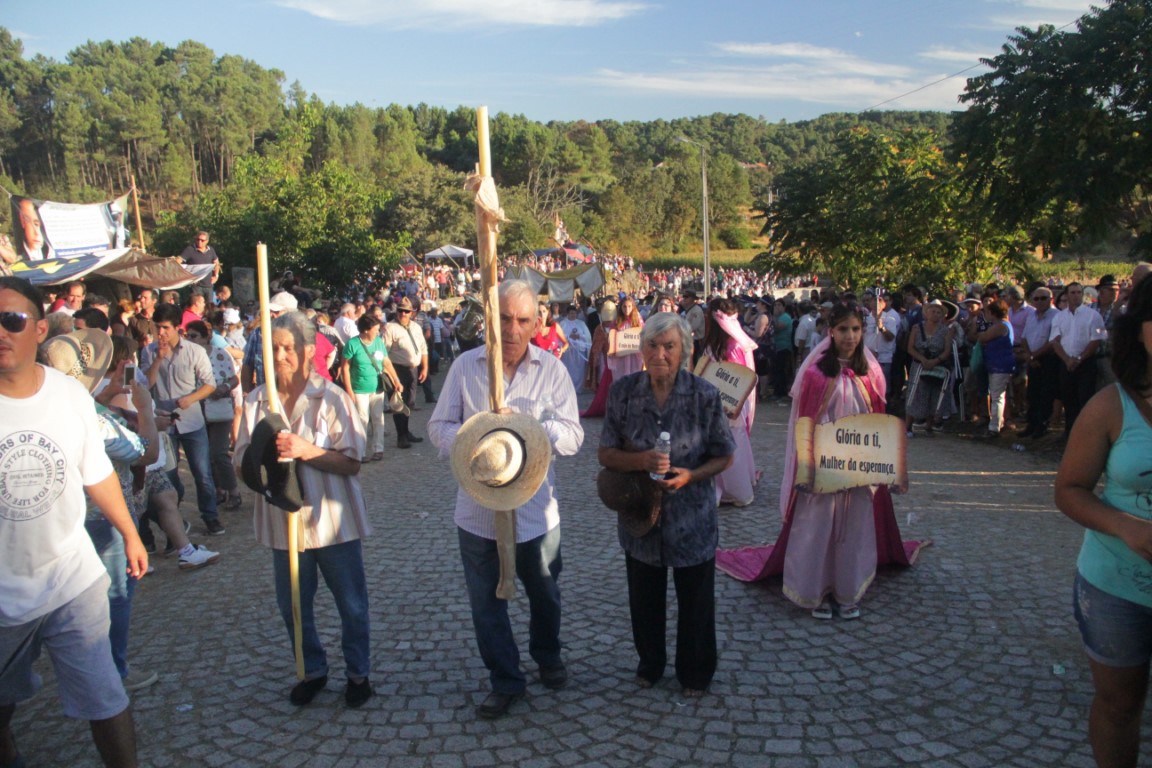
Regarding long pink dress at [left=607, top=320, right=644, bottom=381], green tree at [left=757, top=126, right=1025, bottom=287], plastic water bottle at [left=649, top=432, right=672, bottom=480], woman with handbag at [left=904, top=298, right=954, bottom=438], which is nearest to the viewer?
plastic water bottle at [left=649, top=432, right=672, bottom=480]

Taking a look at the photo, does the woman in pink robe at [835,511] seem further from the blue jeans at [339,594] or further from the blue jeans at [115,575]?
the blue jeans at [115,575]

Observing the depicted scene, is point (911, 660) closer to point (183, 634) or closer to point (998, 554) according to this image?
point (998, 554)

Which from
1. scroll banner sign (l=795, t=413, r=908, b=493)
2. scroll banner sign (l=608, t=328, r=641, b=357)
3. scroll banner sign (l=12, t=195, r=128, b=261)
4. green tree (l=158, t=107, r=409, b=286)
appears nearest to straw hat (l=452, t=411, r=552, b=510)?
scroll banner sign (l=795, t=413, r=908, b=493)

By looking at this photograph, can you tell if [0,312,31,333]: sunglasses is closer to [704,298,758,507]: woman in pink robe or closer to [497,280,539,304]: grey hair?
[497,280,539,304]: grey hair

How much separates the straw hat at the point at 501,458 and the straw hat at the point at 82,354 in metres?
2.21

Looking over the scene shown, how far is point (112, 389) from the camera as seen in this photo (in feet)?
15.6

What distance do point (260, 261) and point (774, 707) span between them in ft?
10.3

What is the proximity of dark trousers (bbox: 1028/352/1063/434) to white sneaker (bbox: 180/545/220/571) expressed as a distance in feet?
30.8

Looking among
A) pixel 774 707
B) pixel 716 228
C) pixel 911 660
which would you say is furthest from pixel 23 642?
pixel 716 228

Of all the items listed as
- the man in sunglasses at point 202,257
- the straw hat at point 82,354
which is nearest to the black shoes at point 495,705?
the straw hat at point 82,354

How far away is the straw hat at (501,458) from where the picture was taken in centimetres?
357

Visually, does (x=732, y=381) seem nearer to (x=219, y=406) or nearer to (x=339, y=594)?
(x=339, y=594)

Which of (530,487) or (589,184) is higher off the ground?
(589,184)

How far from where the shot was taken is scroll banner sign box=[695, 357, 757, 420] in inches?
279
